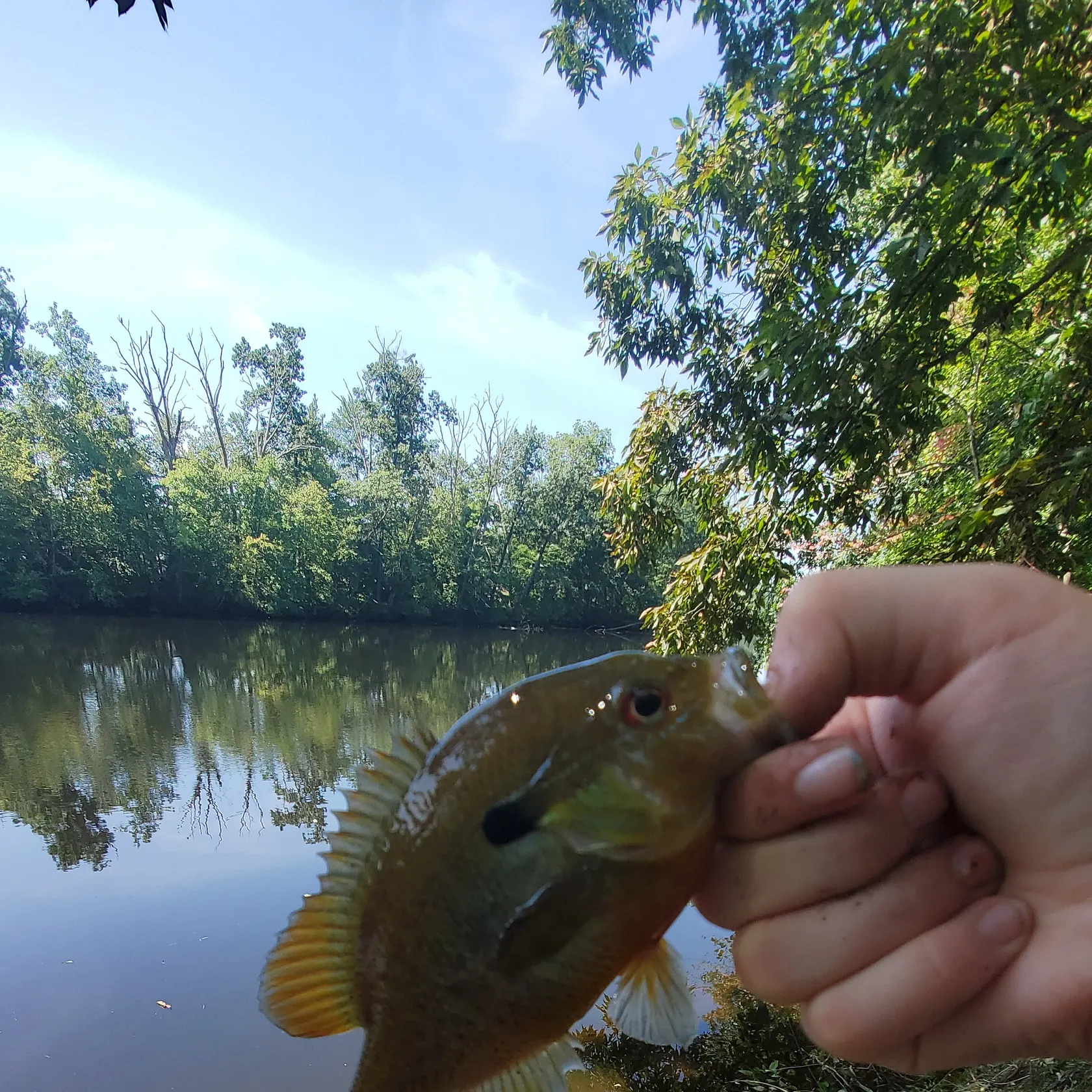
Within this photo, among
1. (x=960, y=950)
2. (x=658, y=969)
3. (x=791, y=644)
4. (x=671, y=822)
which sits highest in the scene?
(x=791, y=644)

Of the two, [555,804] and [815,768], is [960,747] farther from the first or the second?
[555,804]

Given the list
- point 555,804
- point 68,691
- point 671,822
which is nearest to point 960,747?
point 671,822

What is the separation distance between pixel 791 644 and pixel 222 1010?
7.19m

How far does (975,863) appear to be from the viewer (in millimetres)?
1191

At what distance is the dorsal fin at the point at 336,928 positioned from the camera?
46.2 inches

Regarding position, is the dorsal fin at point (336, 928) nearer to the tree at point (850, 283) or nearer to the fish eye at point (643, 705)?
the fish eye at point (643, 705)

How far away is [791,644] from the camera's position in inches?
46.8

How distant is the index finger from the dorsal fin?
2.33 ft

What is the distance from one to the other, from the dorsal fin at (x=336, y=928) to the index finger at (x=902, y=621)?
2.33 feet

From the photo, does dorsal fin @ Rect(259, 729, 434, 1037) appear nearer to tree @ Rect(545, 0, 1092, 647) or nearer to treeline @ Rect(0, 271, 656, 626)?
tree @ Rect(545, 0, 1092, 647)

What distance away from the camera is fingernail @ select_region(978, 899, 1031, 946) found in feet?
3.72

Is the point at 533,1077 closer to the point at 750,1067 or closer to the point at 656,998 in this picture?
the point at 656,998

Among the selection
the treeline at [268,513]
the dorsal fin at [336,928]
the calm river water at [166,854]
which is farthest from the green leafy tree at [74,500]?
the dorsal fin at [336,928]

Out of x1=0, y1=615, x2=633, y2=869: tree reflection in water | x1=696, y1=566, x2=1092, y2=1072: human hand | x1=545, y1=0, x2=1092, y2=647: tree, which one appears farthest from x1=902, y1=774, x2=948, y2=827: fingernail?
x1=0, y1=615, x2=633, y2=869: tree reflection in water
